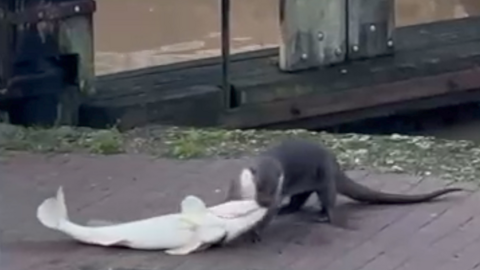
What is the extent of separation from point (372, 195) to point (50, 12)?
2887 mm

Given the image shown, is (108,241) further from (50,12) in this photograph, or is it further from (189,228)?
(50,12)

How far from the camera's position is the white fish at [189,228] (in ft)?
20.2

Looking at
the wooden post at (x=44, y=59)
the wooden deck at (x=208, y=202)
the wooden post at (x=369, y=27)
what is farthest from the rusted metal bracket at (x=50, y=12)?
the wooden post at (x=369, y=27)

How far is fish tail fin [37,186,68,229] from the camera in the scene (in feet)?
20.6

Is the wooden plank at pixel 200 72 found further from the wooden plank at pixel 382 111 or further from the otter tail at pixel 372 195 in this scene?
the otter tail at pixel 372 195

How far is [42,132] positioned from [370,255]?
2.52 meters

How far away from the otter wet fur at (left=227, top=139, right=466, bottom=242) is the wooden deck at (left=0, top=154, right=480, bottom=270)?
0.07m

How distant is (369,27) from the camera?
32.7 ft

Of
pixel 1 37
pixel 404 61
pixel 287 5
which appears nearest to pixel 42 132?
pixel 1 37

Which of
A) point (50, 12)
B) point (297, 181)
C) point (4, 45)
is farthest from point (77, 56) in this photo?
point (297, 181)

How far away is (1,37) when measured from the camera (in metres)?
8.84

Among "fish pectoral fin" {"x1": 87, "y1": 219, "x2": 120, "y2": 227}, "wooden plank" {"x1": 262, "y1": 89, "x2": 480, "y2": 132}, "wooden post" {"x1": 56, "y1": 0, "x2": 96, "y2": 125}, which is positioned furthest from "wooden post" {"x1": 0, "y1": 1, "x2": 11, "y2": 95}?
"fish pectoral fin" {"x1": 87, "y1": 219, "x2": 120, "y2": 227}

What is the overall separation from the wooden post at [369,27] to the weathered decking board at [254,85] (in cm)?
8

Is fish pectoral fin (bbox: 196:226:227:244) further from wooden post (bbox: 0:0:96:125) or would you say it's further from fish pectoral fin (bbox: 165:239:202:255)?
wooden post (bbox: 0:0:96:125)
